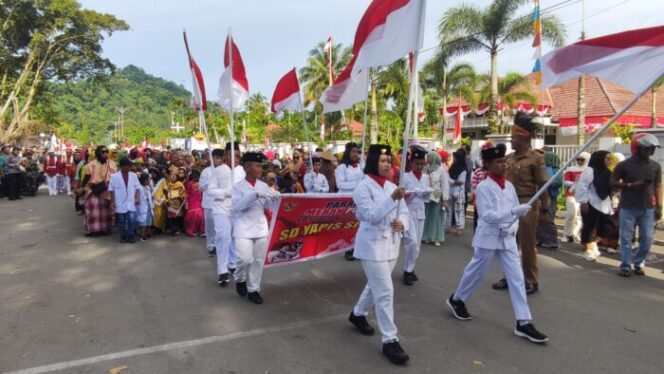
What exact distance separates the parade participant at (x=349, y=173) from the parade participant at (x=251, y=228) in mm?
2089


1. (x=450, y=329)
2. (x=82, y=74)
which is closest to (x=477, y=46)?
(x=450, y=329)

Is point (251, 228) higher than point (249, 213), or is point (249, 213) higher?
point (249, 213)

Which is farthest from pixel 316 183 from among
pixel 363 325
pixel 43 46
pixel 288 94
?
pixel 43 46

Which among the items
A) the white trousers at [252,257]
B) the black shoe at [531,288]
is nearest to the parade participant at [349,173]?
the white trousers at [252,257]

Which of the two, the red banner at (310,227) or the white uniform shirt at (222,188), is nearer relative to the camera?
the red banner at (310,227)

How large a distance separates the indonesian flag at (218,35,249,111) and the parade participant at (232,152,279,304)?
1.36 m

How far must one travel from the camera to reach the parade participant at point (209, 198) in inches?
267

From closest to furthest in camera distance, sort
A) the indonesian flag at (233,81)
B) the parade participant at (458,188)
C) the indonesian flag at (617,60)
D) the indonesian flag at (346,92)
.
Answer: the indonesian flag at (617,60)
the indonesian flag at (233,81)
the indonesian flag at (346,92)
the parade participant at (458,188)

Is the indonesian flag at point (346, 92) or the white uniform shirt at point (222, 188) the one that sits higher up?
the indonesian flag at point (346, 92)

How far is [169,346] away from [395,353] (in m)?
1.94

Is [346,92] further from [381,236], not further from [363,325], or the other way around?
[363,325]

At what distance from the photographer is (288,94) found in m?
7.77

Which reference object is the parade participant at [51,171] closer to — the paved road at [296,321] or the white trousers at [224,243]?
the paved road at [296,321]

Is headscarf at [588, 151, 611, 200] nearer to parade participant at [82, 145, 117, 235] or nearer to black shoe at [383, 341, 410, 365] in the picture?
black shoe at [383, 341, 410, 365]
